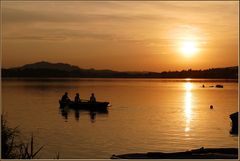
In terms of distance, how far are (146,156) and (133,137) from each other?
1182 cm

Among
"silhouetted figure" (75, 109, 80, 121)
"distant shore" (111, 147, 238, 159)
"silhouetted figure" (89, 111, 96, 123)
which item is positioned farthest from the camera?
"silhouetted figure" (75, 109, 80, 121)

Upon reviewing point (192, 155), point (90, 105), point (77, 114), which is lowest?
point (192, 155)

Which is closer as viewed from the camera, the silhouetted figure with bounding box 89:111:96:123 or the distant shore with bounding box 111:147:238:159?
the distant shore with bounding box 111:147:238:159

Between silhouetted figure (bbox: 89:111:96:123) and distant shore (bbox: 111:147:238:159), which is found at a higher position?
silhouetted figure (bbox: 89:111:96:123)

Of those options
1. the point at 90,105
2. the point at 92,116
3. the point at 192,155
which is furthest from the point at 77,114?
the point at 192,155

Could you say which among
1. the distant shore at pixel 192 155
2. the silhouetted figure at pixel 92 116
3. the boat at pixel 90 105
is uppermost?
the boat at pixel 90 105

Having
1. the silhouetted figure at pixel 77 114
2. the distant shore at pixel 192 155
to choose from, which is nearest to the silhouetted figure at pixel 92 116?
the silhouetted figure at pixel 77 114

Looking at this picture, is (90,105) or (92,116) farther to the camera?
(90,105)

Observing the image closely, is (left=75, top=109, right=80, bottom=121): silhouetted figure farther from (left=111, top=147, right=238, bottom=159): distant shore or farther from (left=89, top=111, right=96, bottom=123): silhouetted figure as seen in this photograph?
(left=111, top=147, right=238, bottom=159): distant shore

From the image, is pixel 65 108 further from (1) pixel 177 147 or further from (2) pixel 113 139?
(1) pixel 177 147

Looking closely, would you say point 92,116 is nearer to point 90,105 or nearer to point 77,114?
point 90,105

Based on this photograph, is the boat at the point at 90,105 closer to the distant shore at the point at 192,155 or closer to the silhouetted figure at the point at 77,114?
the silhouetted figure at the point at 77,114

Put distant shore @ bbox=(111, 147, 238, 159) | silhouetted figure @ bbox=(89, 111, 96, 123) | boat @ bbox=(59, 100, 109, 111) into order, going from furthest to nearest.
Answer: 1. boat @ bbox=(59, 100, 109, 111)
2. silhouetted figure @ bbox=(89, 111, 96, 123)
3. distant shore @ bbox=(111, 147, 238, 159)

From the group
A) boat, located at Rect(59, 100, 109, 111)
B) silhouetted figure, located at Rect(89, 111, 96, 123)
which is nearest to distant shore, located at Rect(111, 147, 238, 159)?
silhouetted figure, located at Rect(89, 111, 96, 123)
